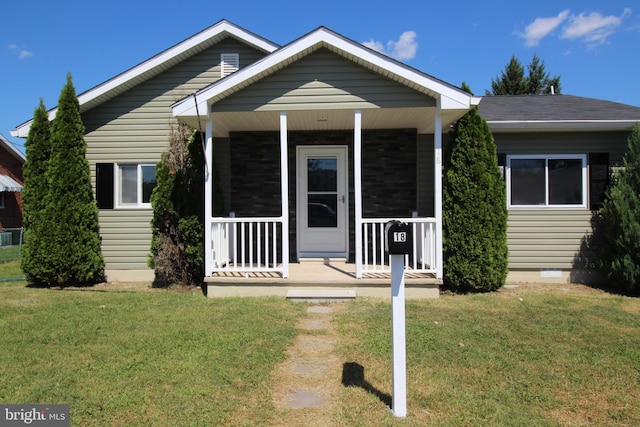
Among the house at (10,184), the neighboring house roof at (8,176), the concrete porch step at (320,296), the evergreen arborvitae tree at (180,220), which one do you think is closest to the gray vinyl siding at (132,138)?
the evergreen arborvitae tree at (180,220)

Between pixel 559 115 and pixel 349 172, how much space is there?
3.94 meters

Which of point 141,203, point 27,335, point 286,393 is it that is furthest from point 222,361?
point 141,203

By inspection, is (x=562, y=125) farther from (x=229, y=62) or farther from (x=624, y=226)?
(x=229, y=62)

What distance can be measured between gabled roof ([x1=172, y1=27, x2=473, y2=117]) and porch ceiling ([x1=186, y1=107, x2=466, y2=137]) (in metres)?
0.27

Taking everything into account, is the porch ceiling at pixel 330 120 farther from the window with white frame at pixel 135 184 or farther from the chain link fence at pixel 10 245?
the chain link fence at pixel 10 245

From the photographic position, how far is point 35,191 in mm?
7223

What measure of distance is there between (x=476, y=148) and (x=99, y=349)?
5672 mm

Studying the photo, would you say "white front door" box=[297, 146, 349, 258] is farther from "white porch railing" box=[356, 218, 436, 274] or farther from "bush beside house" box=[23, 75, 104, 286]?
"bush beside house" box=[23, 75, 104, 286]

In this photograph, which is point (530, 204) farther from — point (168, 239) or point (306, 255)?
point (168, 239)

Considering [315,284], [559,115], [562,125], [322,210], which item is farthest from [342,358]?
[559,115]

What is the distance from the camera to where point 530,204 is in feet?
24.7

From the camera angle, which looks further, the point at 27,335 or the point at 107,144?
the point at 107,144

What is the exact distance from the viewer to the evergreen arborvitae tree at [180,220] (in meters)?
6.93

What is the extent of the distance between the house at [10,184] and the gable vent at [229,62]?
15051 mm
